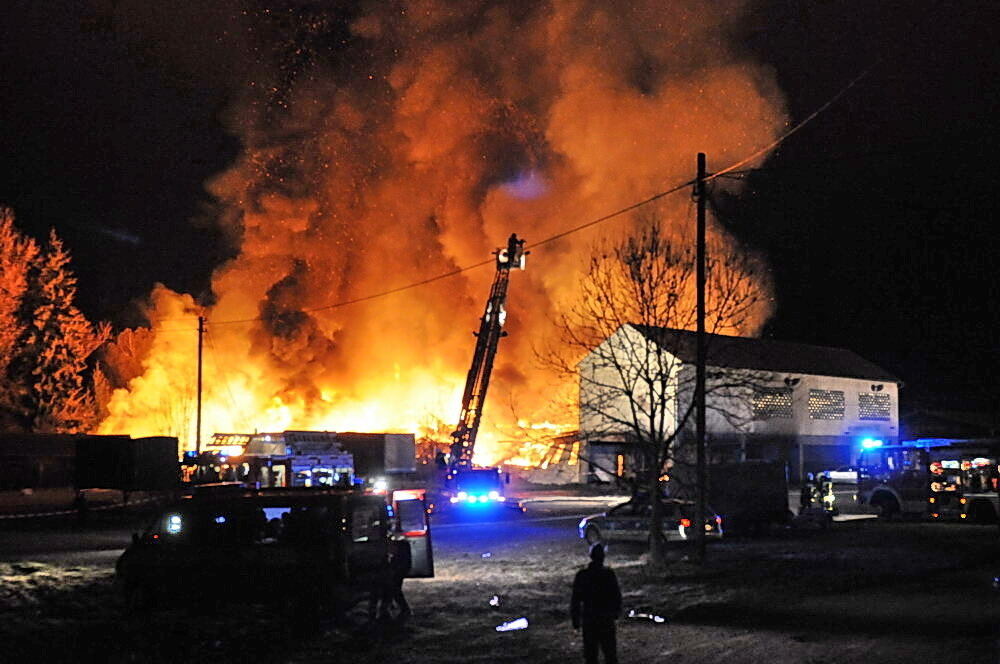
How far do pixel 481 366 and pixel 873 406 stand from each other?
95.0 feet

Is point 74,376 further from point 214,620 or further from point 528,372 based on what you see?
point 214,620

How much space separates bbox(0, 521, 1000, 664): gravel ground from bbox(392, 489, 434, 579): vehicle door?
21.7 inches

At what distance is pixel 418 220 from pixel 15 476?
97.1 ft

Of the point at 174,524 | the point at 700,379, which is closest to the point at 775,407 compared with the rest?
the point at 700,379

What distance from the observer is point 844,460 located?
62.1 metres

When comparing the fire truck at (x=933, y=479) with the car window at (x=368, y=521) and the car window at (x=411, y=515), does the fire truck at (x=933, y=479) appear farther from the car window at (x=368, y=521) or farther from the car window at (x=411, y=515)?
the car window at (x=368, y=521)

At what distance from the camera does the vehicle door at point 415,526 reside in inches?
606

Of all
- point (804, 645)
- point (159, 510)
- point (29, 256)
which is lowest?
point (804, 645)

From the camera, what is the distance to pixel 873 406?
64250 mm

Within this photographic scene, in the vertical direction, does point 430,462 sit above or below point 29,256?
below

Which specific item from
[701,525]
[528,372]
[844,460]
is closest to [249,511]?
[701,525]

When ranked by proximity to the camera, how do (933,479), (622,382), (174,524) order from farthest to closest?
(622,382) < (933,479) < (174,524)

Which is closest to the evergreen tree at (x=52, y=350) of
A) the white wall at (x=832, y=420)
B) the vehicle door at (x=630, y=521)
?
the white wall at (x=832, y=420)

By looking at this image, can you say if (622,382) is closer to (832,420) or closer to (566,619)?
(832,420)
